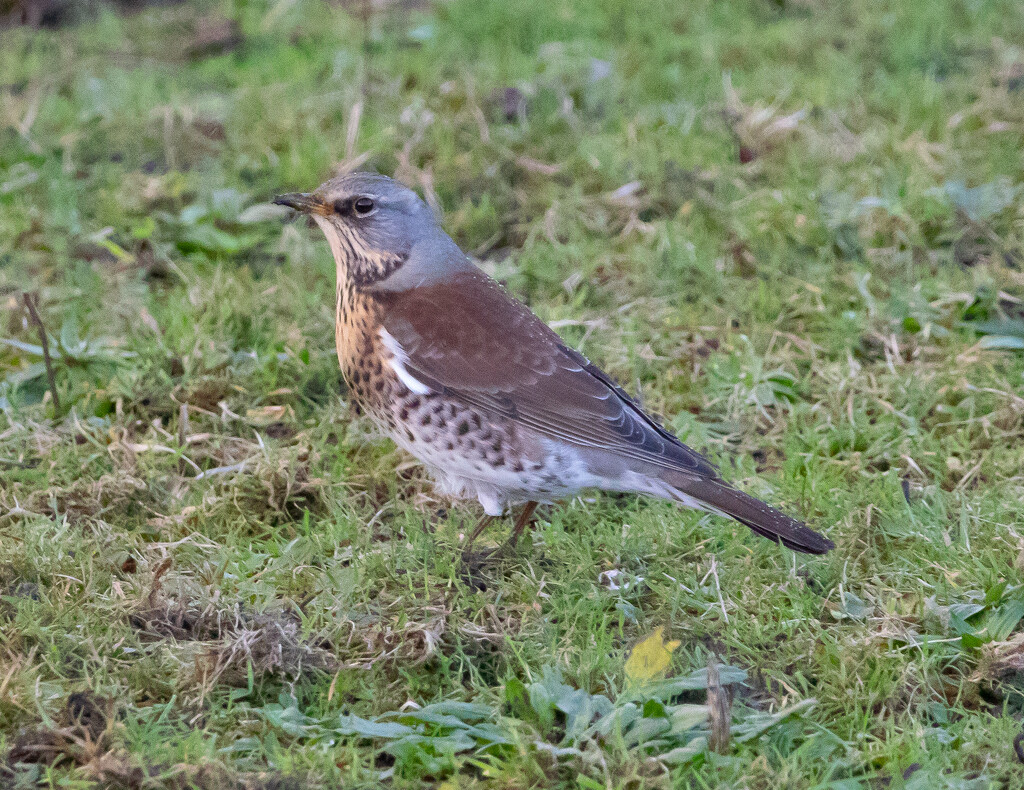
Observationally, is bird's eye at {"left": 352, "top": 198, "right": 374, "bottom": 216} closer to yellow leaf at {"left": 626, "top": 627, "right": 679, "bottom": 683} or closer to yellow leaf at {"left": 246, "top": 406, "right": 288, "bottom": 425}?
yellow leaf at {"left": 246, "top": 406, "right": 288, "bottom": 425}

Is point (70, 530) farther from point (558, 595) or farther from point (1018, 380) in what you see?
point (1018, 380)

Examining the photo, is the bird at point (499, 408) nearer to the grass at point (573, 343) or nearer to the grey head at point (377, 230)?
the grey head at point (377, 230)

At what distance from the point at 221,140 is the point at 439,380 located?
10.3 feet

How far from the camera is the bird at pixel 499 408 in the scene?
12.1 ft

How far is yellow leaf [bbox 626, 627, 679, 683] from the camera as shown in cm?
314

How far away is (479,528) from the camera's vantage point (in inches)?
154

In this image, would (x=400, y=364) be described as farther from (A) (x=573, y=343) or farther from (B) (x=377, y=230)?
(A) (x=573, y=343)

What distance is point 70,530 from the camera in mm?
3859

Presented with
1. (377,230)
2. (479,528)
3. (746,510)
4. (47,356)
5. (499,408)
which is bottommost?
(479,528)

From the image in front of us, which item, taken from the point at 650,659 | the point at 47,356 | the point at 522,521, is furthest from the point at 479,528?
the point at 47,356

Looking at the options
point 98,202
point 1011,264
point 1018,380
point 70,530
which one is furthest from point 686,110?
point 70,530

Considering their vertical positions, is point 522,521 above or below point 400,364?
below

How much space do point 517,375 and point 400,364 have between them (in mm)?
395

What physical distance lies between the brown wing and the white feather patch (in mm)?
15
